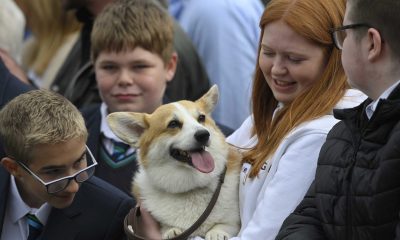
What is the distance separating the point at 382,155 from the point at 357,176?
0.15 meters

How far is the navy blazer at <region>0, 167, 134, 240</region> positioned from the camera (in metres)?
4.48

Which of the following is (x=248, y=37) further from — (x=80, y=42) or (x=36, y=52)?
(x=36, y=52)

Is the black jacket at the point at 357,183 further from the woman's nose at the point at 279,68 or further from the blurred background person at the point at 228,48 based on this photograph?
the blurred background person at the point at 228,48

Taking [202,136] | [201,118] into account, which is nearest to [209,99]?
[201,118]

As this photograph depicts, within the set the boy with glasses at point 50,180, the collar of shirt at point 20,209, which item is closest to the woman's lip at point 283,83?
the boy with glasses at point 50,180

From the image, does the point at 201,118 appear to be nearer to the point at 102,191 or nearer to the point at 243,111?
the point at 102,191

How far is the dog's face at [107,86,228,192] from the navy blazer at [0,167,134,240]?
27 cm

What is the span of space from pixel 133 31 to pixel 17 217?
1514 mm

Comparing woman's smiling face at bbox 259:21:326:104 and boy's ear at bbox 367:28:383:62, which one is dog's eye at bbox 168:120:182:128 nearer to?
woman's smiling face at bbox 259:21:326:104

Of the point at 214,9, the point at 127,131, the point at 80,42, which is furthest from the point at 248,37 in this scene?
the point at 127,131

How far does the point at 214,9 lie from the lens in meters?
6.80

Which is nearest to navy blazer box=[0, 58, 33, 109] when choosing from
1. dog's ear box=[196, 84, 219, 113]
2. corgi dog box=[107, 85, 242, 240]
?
corgi dog box=[107, 85, 242, 240]

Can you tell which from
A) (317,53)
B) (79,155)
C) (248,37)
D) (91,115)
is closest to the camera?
(317,53)

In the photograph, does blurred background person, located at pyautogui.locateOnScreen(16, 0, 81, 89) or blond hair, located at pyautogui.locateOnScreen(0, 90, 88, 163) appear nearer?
blond hair, located at pyautogui.locateOnScreen(0, 90, 88, 163)
